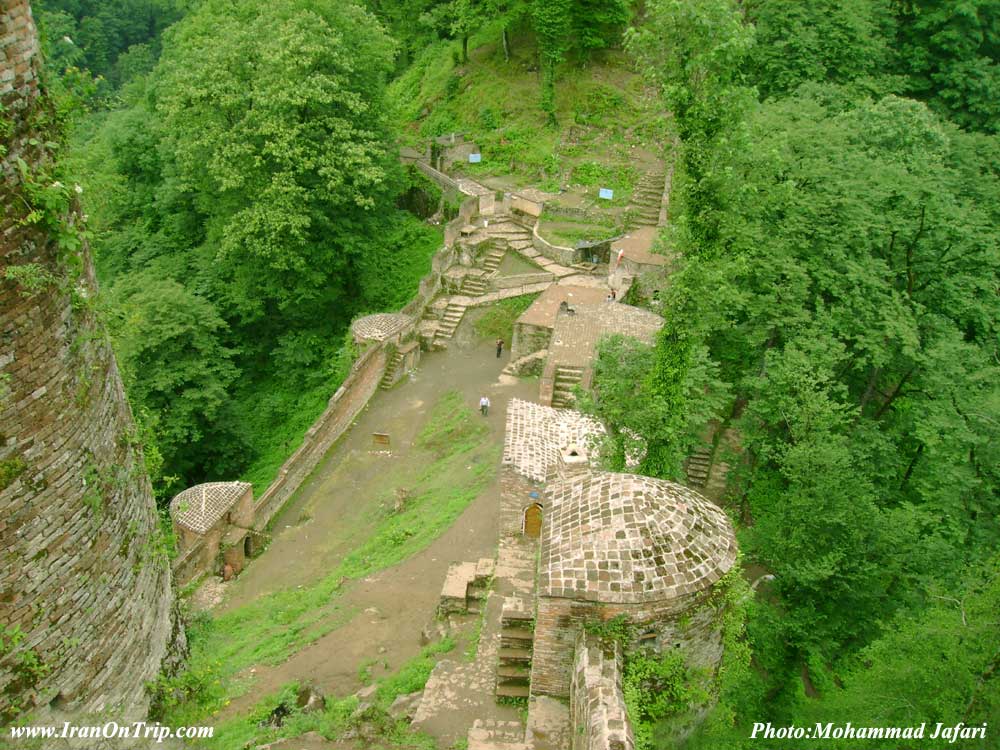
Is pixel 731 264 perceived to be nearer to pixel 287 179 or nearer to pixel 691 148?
pixel 691 148

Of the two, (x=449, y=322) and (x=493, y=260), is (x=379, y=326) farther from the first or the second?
(x=493, y=260)

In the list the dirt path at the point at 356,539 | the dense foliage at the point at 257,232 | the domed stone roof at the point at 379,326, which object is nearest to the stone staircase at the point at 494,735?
the dirt path at the point at 356,539

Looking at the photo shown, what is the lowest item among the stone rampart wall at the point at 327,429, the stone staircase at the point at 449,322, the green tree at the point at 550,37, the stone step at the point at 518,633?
the stone rampart wall at the point at 327,429

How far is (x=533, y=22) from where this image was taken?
3350 centimetres

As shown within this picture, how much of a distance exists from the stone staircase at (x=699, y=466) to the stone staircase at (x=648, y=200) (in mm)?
10539

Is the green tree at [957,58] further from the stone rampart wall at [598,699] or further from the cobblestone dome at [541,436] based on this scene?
the stone rampart wall at [598,699]

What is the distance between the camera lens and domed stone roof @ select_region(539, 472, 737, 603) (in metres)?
8.27

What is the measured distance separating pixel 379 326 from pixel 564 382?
21.6 ft

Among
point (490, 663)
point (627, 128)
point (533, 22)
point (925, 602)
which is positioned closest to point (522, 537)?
point (490, 663)

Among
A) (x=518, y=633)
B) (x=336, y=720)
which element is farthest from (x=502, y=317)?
(x=336, y=720)

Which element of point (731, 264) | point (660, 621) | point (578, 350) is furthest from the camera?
point (578, 350)

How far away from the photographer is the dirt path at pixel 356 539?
1255 centimetres

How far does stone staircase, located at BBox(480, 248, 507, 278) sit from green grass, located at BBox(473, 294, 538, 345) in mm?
2230

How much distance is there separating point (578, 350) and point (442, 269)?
26.5 feet
